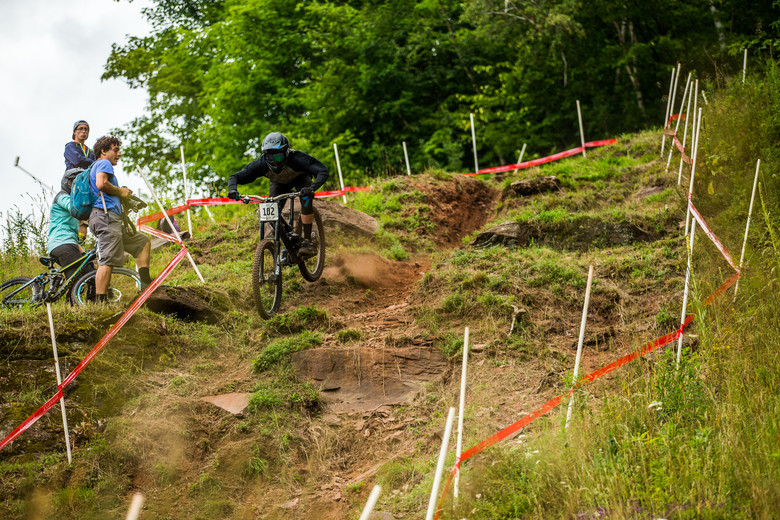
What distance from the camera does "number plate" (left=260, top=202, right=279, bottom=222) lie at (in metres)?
8.75

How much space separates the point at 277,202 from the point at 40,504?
14.3ft

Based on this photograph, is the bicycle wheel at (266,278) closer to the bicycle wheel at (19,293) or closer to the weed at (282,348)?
the weed at (282,348)

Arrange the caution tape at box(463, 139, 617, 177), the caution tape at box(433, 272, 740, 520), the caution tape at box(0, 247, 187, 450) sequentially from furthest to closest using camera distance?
1. the caution tape at box(463, 139, 617, 177)
2. the caution tape at box(0, 247, 187, 450)
3. the caution tape at box(433, 272, 740, 520)

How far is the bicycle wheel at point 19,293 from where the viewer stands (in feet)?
28.2

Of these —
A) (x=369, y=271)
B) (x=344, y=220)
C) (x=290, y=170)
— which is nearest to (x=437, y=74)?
(x=344, y=220)

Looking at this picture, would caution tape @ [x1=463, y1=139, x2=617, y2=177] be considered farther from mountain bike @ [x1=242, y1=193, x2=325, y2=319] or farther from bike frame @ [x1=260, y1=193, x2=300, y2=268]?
bike frame @ [x1=260, y1=193, x2=300, y2=268]

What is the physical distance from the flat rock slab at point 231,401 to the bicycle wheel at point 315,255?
2.74 m

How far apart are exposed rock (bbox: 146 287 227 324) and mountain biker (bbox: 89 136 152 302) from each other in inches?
25.7

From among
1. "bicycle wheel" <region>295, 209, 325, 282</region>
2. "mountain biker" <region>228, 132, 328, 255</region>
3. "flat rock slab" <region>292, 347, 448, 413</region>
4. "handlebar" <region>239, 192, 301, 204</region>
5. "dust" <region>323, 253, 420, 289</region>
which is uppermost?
"mountain biker" <region>228, 132, 328, 255</region>

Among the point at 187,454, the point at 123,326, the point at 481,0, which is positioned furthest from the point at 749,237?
the point at 481,0

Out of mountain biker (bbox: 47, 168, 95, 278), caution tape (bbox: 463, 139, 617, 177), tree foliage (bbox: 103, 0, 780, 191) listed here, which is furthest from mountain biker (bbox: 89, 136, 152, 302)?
tree foliage (bbox: 103, 0, 780, 191)

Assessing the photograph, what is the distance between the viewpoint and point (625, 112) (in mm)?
21266

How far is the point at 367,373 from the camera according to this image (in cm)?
764

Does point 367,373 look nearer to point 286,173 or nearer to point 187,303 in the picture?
point 187,303
